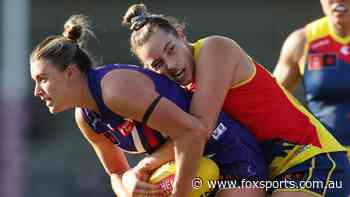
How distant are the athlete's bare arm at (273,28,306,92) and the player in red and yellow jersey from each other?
56.4 inches

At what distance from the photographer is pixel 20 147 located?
1248 centimetres

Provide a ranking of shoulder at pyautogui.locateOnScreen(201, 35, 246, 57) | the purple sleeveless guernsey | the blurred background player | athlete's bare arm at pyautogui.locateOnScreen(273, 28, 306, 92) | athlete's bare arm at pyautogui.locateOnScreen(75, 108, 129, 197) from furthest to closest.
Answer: athlete's bare arm at pyautogui.locateOnScreen(273, 28, 306, 92), the blurred background player, athlete's bare arm at pyautogui.locateOnScreen(75, 108, 129, 197), shoulder at pyautogui.locateOnScreen(201, 35, 246, 57), the purple sleeveless guernsey

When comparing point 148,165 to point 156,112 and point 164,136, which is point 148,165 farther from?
point 156,112

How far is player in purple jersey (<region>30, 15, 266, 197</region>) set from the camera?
4379 millimetres

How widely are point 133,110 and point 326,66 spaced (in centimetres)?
217

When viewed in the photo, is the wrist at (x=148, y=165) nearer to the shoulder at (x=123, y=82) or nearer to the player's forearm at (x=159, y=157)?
the player's forearm at (x=159, y=157)

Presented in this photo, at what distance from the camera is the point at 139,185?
4.71 metres

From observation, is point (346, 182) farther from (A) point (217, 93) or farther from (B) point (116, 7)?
(B) point (116, 7)

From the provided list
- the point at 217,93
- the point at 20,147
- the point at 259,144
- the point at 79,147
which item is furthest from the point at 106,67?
the point at 79,147

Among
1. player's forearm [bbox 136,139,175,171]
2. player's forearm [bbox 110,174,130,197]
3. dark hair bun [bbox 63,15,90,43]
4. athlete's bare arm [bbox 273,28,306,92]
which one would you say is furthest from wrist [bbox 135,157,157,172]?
athlete's bare arm [bbox 273,28,306,92]

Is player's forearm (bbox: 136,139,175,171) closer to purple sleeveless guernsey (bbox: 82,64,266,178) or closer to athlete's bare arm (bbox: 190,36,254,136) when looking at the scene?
purple sleeveless guernsey (bbox: 82,64,266,178)

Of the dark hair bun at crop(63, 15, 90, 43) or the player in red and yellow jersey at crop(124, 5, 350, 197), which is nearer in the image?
the player in red and yellow jersey at crop(124, 5, 350, 197)

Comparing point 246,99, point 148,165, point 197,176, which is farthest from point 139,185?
point 246,99

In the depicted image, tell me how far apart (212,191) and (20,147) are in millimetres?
7993
